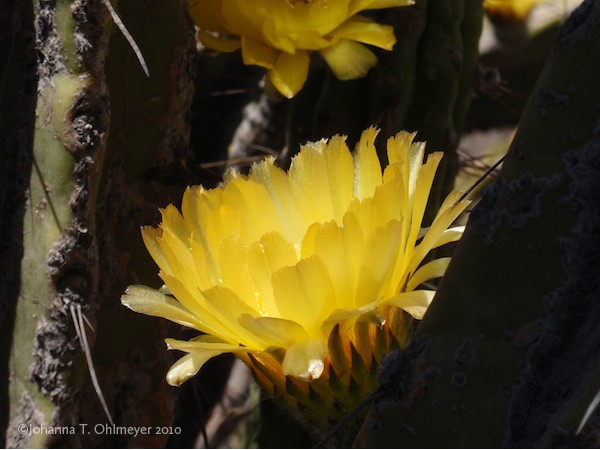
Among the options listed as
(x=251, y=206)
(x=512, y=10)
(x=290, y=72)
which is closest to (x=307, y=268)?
(x=251, y=206)

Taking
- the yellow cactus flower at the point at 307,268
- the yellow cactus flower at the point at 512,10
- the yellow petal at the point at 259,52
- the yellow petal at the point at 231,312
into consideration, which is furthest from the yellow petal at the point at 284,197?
the yellow cactus flower at the point at 512,10

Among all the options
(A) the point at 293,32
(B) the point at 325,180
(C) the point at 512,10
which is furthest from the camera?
(C) the point at 512,10

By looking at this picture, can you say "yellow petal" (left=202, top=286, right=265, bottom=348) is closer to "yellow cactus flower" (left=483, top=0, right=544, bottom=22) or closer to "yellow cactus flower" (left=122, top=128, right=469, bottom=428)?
"yellow cactus flower" (left=122, top=128, right=469, bottom=428)

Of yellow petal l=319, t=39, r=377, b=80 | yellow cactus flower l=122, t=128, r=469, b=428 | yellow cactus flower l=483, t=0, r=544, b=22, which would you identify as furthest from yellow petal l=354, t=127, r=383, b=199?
yellow cactus flower l=483, t=0, r=544, b=22

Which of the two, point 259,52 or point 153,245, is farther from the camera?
point 259,52

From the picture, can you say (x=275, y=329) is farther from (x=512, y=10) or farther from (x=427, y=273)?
(x=512, y=10)

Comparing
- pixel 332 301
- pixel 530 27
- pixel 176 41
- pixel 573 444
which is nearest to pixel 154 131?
pixel 176 41
